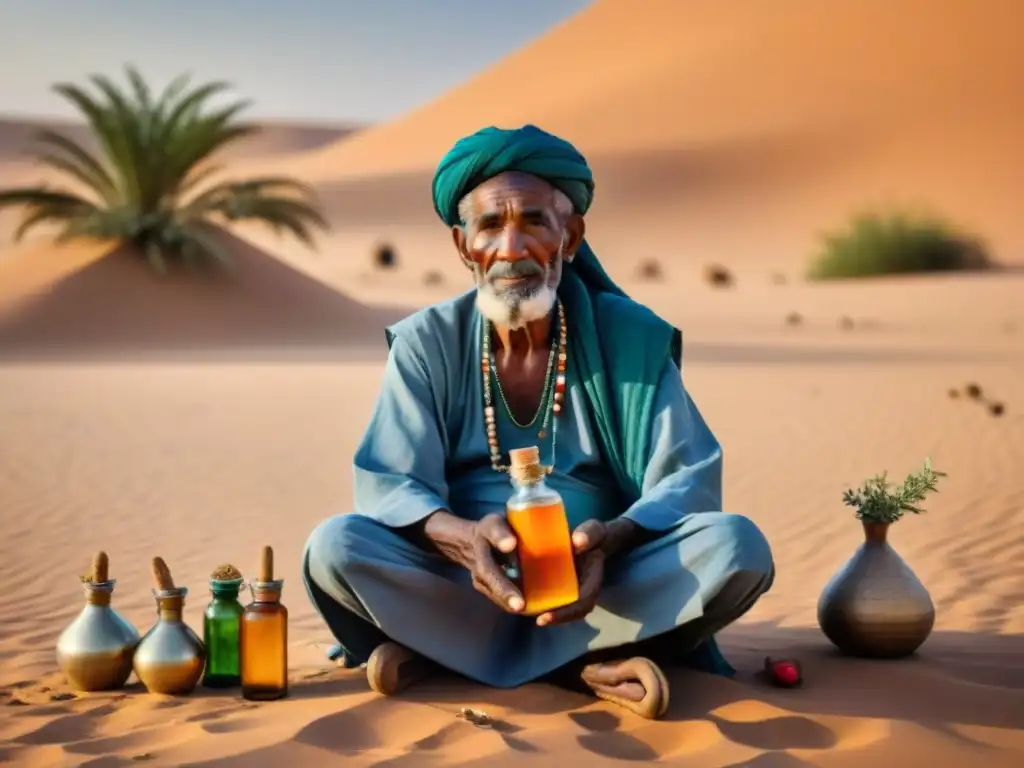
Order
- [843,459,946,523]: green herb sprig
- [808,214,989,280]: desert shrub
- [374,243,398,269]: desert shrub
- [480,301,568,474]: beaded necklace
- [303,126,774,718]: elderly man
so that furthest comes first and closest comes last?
[374,243,398,269]: desert shrub < [808,214,989,280]: desert shrub < [843,459,946,523]: green herb sprig < [480,301,568,474]: beaded necklace < [303,126,774,718]: elderly man

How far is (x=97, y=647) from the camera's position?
4.27 metres

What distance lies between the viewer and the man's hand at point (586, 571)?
3725 mm

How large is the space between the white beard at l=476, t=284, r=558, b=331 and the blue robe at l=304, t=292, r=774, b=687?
0.21 metres

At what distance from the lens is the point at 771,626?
554cm

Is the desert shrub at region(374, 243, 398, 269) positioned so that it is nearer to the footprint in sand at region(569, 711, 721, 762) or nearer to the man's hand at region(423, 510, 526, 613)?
the man's hand at region(423, 510, 526, 613)

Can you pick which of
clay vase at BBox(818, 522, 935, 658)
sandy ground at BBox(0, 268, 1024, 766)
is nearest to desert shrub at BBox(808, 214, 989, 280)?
sandy ground at BBox(0, 268, 1024, 766)

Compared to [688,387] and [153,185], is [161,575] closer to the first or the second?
[688,387]

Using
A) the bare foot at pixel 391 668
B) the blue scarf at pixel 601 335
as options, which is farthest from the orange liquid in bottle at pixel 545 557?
the blue scarf at pixel 601 335

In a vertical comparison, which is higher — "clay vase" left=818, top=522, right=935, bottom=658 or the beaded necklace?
the beaded necklace

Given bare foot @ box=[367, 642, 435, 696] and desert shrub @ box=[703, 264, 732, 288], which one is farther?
desert shrub @ box=[703, 264, 732, 288]

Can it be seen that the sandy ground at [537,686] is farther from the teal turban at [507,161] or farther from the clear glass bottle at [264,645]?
the teal turban at [507,161]

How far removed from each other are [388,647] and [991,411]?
8.31m

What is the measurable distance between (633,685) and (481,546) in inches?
23.1

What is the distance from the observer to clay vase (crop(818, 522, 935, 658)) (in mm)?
4477
